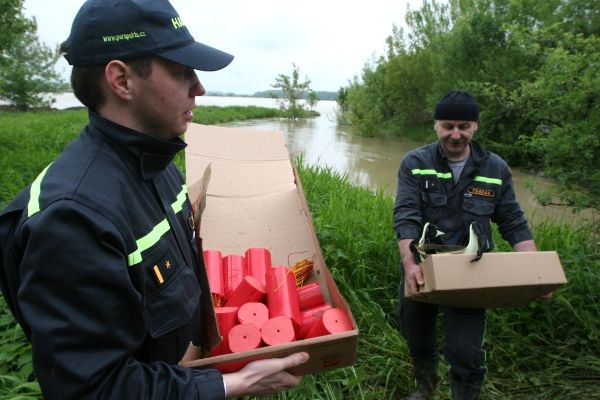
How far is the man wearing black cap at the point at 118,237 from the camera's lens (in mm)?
816

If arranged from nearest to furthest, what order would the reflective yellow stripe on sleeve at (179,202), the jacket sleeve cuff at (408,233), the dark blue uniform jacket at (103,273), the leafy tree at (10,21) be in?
the dark blue uniform jacket at (103,273) < the reflective yellow stripe on sleeve at (179,202) < the jacket sleeve cuff at (408,233) < the leafy tree at (10,21)

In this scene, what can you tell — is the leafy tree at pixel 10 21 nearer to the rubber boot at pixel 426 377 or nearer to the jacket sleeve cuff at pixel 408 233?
the jacket sleeve cuff at pixel 408 233

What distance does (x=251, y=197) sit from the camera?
2.96 m

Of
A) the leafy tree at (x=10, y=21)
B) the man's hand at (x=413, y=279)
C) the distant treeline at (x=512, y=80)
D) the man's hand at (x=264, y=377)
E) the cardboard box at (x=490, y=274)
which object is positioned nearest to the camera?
the man's hand at (x=264, y=377)

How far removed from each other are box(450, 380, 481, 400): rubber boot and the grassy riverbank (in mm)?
322

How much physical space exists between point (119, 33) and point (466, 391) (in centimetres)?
194

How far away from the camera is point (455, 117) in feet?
7.25

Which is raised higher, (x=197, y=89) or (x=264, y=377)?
(x=197, y=89)

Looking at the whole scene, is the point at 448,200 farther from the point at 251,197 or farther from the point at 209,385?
the point at 209,385

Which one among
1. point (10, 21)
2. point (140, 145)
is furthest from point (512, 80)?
point (140, 145)

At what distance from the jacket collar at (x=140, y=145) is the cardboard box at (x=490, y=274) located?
1070 millimetres

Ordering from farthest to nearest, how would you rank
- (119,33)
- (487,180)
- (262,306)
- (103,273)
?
1. (487,180)
2. (262,306)
3. (119,33)
4. (103,273)

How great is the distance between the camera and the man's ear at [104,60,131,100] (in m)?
0.99

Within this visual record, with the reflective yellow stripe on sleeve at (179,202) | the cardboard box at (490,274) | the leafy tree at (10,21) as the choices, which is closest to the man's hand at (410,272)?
the cardboard box at (490,274)
